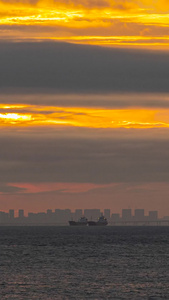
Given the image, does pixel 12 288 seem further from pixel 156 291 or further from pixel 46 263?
pixel 46 263

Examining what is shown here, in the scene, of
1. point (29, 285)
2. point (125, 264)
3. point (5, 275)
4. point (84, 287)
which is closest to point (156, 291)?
point (84, 287)

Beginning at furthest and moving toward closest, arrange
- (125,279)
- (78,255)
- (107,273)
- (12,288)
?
(78,255) < (107,273) < (125,279) < (12,288)

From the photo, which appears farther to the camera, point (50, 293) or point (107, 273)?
point (107, 273)

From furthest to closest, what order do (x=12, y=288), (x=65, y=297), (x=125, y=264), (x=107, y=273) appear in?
(x=125, y=264), (x=107, y=273), (x=12, y=288), (x=65, y=297)

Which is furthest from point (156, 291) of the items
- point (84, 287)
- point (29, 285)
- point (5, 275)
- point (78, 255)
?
point (78, 255)

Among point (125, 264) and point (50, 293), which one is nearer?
point (50, 293)

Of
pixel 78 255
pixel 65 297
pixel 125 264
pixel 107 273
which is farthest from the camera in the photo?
pixel 78 255

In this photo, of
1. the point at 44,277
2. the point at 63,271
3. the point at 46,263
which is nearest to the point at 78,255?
the point at 46,263

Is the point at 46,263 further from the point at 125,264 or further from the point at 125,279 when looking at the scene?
the point at 125,279

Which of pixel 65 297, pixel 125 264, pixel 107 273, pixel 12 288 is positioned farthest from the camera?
pixel 125 264
